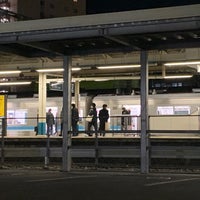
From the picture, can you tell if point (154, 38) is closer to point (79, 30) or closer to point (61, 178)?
point (79, 30)

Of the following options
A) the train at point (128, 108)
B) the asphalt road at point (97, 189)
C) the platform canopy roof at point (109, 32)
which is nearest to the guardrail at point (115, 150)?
the platform canopy roof at point (109, 32)

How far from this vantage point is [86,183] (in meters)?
12.1

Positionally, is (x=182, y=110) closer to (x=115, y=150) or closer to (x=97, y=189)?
(x=115, y=150)

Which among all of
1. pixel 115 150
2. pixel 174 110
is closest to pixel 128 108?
pixel 174 110

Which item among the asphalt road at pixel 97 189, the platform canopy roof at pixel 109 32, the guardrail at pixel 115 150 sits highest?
the platform canopy roof at pixel 109 32

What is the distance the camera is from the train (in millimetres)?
24406

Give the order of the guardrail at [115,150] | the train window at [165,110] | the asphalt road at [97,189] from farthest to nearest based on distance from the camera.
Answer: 1. the train window at [165,110]
2. the guardrail at [115,150]
3. the asphalt road at [97,189]

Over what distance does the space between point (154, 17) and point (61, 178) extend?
4.94 metres

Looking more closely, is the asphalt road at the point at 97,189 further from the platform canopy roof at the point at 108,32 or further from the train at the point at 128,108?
the train at the point at 128,108

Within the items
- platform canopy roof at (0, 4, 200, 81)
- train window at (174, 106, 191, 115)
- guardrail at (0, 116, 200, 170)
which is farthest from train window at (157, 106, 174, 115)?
platform canopy roof at (0, 4, 200, 81)

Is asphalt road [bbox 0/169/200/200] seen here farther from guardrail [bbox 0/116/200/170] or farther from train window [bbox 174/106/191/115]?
train window [bbox 174/106/191/115]

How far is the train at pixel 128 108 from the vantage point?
24406mm

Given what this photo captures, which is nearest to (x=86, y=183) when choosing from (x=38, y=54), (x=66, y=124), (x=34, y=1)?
(x=66, y=124)

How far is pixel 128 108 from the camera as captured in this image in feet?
97.2
